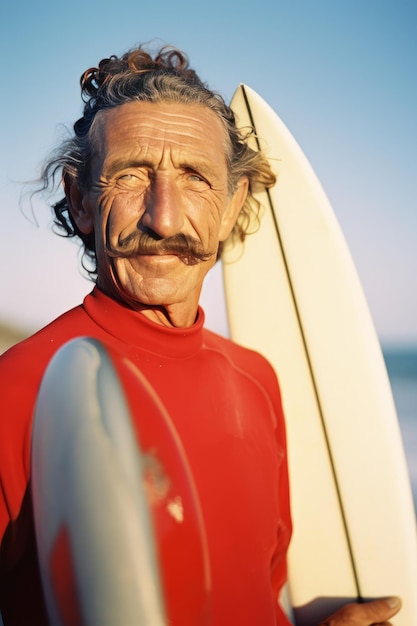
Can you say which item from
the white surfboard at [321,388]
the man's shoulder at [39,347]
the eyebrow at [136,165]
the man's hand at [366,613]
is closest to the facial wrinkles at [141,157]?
the eyebrow at [136,165]

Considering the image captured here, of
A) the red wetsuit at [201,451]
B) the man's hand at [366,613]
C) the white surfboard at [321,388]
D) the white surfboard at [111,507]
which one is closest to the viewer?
the white surfboard at [111,507]

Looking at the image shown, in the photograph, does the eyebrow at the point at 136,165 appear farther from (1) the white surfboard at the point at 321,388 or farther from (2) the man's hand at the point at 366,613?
(2) the man's hand at the point at 366,613

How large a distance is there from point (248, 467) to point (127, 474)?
400 millimetres

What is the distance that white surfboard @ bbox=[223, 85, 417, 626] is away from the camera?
1.49 metres

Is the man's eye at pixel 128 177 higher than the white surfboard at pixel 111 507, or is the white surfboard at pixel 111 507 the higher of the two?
the man's eye at pixel 128 177

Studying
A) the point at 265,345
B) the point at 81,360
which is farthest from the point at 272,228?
the point at 81,360

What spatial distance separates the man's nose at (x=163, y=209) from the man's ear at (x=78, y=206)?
0.17m

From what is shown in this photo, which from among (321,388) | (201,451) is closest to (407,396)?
(321,388)

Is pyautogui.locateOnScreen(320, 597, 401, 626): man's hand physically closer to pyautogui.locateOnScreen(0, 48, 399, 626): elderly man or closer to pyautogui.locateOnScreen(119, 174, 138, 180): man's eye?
pyautogui.locateOnScreen(0, 48, 399, 626): elderly man

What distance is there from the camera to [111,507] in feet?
2.72

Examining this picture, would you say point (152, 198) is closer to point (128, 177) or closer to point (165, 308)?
point (128, 177)

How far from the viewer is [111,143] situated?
1149 mm

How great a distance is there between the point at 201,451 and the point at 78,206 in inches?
20.6

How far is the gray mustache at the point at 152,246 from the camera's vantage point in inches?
43.8
